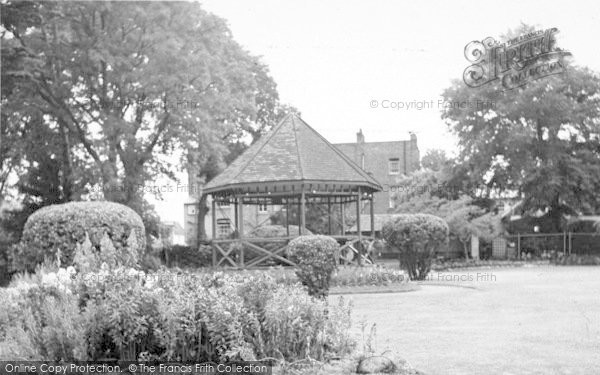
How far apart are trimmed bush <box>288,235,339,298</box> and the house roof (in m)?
6.25

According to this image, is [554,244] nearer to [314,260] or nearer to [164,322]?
[314,260]

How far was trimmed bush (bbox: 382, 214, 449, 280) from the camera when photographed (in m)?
24.2

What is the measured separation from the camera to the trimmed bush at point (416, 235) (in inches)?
953

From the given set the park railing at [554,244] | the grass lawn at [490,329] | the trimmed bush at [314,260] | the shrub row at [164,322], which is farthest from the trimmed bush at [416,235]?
the park railing at [554,244]

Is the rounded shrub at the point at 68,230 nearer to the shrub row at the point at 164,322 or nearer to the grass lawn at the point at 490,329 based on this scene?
the grass lawn at the point at 490,329

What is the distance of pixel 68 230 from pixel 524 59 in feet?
112

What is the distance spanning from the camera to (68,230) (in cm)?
1602

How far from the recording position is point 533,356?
8227 mm

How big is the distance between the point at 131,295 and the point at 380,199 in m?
52.4

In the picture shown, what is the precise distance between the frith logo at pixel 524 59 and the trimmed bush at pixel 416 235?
63.3 ft

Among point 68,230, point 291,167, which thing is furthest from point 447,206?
point 68,230

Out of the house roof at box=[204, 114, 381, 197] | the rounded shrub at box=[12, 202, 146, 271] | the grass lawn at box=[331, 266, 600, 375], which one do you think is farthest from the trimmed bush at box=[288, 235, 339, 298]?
the house roof at box=[204, 114, 381, 197]

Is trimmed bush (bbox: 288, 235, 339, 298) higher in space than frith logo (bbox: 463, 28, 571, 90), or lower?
lower

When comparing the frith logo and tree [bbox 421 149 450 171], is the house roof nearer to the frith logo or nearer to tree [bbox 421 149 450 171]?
the frith logo
